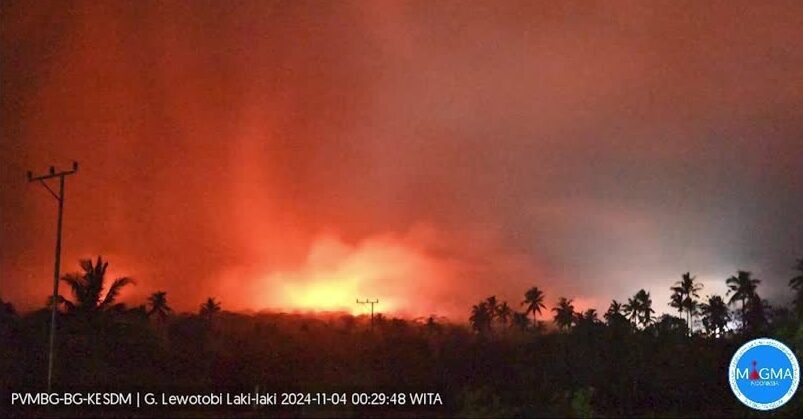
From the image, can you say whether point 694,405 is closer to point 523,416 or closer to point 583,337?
point 583,337

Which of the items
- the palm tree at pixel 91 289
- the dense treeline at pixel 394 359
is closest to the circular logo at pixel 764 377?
the dense treeline at pixel 394 359

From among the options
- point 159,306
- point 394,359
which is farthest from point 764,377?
point 159,306

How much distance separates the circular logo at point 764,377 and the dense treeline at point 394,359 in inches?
57.8

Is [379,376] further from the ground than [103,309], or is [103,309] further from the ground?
[103,309]

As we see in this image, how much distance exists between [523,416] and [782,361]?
27.1 ft

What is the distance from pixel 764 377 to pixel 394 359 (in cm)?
2150

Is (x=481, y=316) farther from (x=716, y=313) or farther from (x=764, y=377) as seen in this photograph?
(x=764, y=377)

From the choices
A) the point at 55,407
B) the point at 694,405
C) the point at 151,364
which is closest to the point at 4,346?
the point at 151,364

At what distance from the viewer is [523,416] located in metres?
19.0

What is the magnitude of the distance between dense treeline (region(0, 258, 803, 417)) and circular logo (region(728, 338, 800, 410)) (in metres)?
1.47

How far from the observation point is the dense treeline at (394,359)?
89.0 ft

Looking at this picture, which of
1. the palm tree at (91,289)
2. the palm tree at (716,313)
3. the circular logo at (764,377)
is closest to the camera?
the circular logo at (764,377)

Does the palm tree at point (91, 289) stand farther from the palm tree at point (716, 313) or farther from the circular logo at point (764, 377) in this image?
the palm tree at point (716, 313)

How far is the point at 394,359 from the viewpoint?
40688 mm
